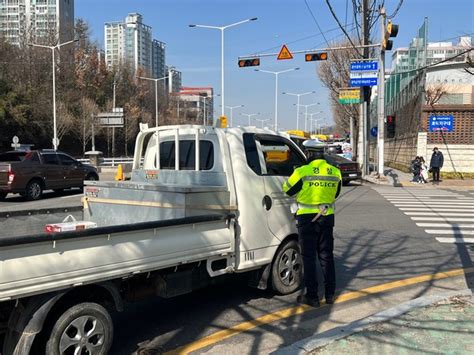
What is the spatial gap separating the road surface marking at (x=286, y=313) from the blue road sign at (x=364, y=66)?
1985cm

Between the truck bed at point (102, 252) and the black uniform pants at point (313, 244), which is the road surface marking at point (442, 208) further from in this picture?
the truck bed at point (102, 252)

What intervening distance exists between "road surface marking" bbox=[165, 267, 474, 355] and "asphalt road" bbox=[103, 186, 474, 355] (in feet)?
0.22

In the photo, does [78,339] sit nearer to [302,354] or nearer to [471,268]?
[302,354]

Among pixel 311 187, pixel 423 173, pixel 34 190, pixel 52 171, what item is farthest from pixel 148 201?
pixel 423 173

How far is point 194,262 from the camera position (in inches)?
188

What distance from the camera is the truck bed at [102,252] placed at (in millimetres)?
3387

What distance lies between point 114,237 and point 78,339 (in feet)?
2.76

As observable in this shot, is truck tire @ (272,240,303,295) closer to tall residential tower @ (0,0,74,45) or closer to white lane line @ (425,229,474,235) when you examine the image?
white lane line @ (425,229,474,235)

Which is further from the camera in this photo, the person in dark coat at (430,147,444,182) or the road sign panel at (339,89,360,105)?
the road sign panel at (339,89,360,105)

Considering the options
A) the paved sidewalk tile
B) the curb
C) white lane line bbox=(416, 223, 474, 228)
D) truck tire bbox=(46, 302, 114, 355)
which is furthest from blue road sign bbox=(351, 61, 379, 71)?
truck tire bbox=(46, 302, 114, 355)

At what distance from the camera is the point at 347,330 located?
14.9 feet

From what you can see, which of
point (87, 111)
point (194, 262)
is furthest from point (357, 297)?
point (87, 111)

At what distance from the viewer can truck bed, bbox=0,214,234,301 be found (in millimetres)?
3387

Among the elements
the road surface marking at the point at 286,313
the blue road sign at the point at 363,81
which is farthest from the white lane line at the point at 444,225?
the blue road sign at the point at 363,81
